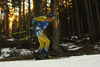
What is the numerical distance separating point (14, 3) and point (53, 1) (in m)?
12.0

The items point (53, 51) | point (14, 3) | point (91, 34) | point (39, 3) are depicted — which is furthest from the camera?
point (14, 3)

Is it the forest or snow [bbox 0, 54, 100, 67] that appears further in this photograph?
the forest

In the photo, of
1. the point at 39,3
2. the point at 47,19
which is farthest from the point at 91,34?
the point at 47,19

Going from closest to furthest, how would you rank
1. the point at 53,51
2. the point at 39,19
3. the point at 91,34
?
the point at 39,19 → the point at 53,51 → the point at 91,34

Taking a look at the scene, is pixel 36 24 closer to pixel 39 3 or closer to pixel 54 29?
pixel 54 29

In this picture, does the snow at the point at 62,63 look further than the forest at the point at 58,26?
No

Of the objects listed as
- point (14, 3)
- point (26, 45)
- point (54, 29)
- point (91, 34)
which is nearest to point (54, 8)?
point (54, 29)

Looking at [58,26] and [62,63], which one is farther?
[58,26]

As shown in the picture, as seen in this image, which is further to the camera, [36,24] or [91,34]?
[91,34]

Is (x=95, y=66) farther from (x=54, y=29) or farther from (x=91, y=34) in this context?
(x=91, y=34)

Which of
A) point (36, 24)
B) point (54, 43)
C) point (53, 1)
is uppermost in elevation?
point (53, 1)

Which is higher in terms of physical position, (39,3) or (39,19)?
(39,3)

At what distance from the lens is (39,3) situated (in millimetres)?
11750

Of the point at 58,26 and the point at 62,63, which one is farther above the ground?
the point at 58,26
